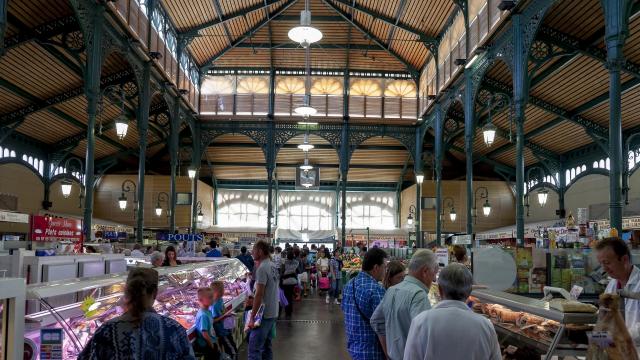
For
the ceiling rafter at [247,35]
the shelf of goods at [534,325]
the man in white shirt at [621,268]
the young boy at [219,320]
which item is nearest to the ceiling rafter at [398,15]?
the ceiling rafter at [247,35]

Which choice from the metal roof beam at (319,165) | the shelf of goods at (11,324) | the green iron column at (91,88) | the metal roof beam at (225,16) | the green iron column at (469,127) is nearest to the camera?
the shelf of goods at (11,324)

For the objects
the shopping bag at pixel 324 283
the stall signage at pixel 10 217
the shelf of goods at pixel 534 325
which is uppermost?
the stall signage at pixel 10 217

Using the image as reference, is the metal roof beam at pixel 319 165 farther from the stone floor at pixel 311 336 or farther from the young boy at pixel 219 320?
the young boy at pixel 219 320

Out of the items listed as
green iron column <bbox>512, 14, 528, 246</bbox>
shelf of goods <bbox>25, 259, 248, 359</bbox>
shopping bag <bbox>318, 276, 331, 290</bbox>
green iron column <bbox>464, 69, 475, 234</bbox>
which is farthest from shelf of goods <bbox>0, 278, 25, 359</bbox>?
shopping bag <bbox>318, 276, 331, 290</bbox>

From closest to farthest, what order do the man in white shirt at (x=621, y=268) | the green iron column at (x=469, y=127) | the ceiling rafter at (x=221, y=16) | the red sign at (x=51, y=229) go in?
the man in white shirt at (x=621, y=268) → the red sign at (x=51, y=229) → the green iron column at (x=469, y=127) → the ceiling rafter at (x=221, y=16)

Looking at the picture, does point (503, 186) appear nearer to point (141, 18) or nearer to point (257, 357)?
point (141, 18)

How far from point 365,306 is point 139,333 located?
7.66ft

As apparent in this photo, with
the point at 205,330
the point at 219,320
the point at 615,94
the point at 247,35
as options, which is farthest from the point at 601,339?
the point at 247,35

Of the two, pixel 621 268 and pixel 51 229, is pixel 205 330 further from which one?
pixel 51 229

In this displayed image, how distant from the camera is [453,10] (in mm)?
21234

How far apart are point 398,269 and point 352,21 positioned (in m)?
21.9

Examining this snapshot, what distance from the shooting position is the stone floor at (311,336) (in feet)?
31.7

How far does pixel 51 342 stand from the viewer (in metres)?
3.24

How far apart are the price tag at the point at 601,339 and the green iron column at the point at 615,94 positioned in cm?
622
